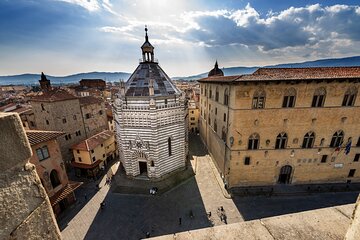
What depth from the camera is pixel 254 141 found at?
20.8 metres

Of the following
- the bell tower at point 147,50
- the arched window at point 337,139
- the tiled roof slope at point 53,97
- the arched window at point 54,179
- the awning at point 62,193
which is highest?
the bell tower at point 147,50

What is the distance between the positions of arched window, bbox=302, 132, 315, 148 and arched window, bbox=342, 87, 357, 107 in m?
4.61

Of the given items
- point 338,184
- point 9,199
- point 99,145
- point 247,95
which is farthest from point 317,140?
point 99,145

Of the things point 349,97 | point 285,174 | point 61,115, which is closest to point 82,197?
point 61,115

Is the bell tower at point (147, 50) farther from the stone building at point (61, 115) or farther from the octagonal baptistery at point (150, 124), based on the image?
the stone building at point (61, 115)

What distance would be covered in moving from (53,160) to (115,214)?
8687 millimetres

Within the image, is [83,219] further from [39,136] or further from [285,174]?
[285,174]

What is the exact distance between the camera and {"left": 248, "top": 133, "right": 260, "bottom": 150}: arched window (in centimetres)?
2056

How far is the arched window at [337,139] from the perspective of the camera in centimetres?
2072

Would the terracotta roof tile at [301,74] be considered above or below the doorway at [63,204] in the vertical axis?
above

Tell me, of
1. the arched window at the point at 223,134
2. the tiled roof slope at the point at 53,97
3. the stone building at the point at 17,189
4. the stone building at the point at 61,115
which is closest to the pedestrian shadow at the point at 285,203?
the arched window at the point at 223,134

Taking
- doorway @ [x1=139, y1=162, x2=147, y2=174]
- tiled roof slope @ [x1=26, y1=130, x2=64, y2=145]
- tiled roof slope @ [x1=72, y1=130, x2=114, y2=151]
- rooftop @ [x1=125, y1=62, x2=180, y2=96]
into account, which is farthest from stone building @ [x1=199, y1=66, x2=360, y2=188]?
tiled roof slope @ [x1=26, y1=130, x2=64, y2=145]

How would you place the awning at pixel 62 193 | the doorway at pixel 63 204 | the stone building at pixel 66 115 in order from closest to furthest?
the awning at pixel 62 193, the doorway at pixel 63 204, the stone building at pixel 66 115

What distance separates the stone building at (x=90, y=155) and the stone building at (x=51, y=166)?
5.31 meters
